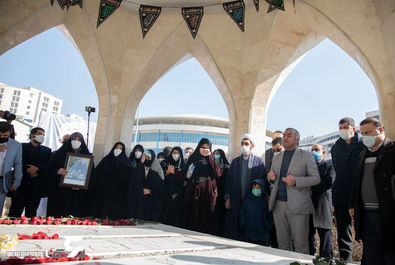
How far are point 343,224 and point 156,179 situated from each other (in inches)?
116

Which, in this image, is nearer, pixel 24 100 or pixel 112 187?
pixel 112 187

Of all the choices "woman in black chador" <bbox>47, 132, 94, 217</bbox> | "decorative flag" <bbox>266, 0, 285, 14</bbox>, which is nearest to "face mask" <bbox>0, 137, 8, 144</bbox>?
"woman in black chador" <bbox>47, 132, 94, 217</bbox>

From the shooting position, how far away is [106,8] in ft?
24.4

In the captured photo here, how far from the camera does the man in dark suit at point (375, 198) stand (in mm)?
2117

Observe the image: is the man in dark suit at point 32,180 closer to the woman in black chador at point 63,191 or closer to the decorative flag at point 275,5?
the woman in black chador at point 63,191

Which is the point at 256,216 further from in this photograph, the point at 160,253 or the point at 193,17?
the point at 193,17

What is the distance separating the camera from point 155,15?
7801mm

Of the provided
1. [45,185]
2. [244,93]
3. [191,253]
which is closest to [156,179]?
[45,185]

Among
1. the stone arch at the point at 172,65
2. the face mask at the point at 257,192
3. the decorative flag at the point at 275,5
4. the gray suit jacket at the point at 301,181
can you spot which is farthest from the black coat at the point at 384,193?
the stone arch at the point at 172,65

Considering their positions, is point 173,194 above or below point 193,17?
below

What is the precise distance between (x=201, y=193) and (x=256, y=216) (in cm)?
97

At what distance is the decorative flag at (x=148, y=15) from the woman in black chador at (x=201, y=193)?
495 centimetres

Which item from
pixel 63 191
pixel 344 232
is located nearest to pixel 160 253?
pixel 344 232

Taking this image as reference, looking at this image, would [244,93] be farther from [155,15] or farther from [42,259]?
[42,259]
